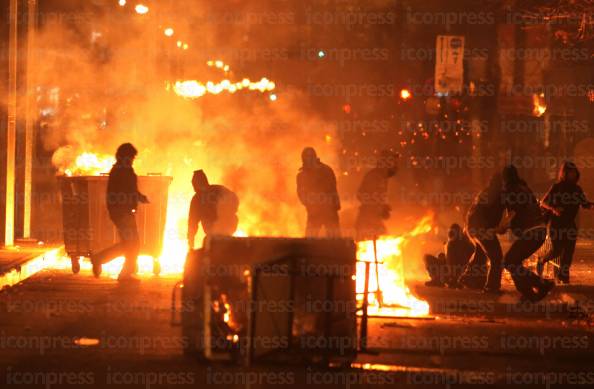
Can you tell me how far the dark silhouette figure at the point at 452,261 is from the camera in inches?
474

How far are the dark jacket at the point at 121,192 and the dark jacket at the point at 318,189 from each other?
2180 mm

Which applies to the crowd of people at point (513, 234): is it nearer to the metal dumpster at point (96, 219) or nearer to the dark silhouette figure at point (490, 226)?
the dark silhouette figure at point (490, 226)

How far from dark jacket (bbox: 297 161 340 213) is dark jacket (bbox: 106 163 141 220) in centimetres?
218

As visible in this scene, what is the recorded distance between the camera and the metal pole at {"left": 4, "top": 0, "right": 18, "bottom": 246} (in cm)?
1484

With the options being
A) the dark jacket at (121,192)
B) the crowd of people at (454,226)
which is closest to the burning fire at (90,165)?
Result: the crowd of people at (454,226)

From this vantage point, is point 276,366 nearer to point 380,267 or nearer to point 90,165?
point 380,267

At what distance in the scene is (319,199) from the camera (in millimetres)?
12195

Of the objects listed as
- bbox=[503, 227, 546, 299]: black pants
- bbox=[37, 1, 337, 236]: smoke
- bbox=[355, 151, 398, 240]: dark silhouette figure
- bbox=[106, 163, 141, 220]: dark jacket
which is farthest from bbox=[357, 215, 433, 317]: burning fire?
bbox=[37, 1, 337, 236]: smoke

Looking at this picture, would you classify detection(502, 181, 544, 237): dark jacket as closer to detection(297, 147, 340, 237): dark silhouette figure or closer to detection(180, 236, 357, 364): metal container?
detection(297, 147, 340, 237): dark silhouette figure

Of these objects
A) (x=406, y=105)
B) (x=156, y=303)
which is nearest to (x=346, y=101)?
(x=406, y=105)

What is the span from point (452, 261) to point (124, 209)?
428cm

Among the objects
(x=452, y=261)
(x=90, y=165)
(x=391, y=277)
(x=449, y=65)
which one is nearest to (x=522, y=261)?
(x=452, y=261)

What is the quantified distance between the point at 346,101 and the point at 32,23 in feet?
68.3

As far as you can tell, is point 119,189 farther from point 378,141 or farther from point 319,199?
point 378,141
